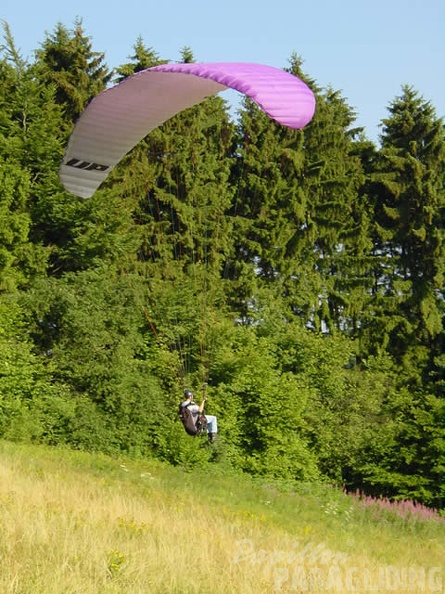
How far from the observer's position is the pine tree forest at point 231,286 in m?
21.2

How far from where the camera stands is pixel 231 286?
26.4 metres

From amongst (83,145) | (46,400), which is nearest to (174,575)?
(83,145)

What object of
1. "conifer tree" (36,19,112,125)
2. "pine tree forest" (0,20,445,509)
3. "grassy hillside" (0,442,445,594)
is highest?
"conifer tree" (36,19,112,125)

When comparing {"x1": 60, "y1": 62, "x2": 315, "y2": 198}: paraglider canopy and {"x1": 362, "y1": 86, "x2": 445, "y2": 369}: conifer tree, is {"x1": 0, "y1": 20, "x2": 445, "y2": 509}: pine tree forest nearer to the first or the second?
{"x1": 362, "y1": 86, "x2": 445, "y2": 369}: conifer tree

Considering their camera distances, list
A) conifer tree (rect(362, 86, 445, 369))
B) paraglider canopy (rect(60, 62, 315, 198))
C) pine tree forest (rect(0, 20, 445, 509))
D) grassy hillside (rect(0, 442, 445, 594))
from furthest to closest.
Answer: conifer tree (rect(362, 86, 445, 369))
pine tree forest (rect(0, 20, 445, 509))
paraglider canopy (rect(60, 62, 315, 198))
grassy hillside (rect(0, 442, 445, 594))

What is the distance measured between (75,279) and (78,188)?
10458 mm

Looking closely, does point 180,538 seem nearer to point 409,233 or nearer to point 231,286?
point 231,286

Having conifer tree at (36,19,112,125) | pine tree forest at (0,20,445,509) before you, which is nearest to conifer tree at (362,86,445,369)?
pine tree forest at (0,20,445,509)

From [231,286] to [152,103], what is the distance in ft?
51.0

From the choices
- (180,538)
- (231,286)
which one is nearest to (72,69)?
(231,286)

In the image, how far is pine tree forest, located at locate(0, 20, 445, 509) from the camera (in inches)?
836

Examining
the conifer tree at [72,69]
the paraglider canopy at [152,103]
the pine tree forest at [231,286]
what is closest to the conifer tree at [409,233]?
the pine tree forest at [231,286]

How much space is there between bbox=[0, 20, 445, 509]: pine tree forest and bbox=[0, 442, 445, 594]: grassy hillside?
502 cm

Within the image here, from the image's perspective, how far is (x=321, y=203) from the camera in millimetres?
28859
